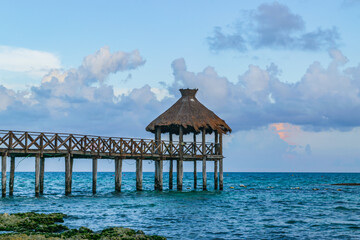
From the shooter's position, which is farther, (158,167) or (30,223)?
(158,167)

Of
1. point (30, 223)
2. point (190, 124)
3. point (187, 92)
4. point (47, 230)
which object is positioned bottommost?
point (47, 230)

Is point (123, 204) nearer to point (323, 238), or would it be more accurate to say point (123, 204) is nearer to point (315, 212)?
point (315, 212)

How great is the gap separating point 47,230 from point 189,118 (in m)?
21.5

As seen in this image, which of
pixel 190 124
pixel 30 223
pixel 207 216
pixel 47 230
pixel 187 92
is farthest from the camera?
pixel 187 92

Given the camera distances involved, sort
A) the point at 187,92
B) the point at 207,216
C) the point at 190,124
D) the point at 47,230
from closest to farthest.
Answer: the point at 47,230
the point at 207,216
the point at 190,124
the point at 187,92

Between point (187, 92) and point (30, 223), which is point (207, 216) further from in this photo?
point (187, 92)

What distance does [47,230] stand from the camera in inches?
731

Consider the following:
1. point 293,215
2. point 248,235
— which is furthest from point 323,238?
point 293,215

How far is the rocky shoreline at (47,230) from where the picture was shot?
16.4m

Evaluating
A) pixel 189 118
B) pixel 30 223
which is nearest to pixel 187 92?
pixel 189 118

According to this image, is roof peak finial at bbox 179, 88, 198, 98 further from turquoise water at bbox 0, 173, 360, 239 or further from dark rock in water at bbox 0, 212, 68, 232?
dark rock in water at bbox 0, 212, 68, 232

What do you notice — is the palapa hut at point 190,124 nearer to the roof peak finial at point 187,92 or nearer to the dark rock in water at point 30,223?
the roof peak finial at point 187,92

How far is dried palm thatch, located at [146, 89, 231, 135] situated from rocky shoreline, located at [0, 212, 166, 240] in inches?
694

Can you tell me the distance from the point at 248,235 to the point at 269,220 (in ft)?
16.9
